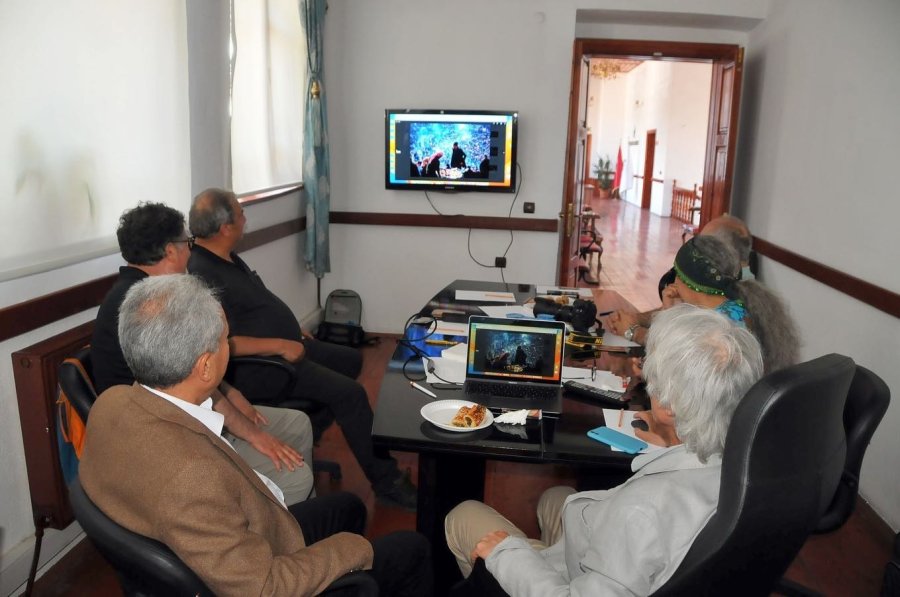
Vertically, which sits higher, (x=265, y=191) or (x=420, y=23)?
(x=420, y=23)

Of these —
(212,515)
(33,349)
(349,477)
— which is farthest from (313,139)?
(212,515)

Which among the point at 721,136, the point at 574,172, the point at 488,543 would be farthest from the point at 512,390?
the point at 721,136

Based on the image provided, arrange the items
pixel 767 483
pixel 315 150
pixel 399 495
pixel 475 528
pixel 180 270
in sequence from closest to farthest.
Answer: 1. pixel 767 483
2. pixel 475 528
3. pixel 180 270
4. pixel 399 495
5. pixel 315 150

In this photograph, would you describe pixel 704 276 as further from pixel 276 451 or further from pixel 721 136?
pixel 721 136

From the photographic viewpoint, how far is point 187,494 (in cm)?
112

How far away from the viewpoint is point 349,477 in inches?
117

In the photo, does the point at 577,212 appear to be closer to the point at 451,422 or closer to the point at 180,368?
the point at 451,422

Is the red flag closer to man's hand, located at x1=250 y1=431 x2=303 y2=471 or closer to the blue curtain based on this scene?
the blue curtain

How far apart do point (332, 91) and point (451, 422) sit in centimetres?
377

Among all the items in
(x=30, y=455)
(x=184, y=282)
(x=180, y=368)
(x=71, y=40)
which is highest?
(x=71, y=40)

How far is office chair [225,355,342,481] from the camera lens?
2.50 m

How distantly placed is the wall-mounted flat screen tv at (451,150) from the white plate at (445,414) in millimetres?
3203

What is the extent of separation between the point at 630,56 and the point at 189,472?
15.9 ft

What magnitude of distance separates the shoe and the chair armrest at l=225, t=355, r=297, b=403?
0.54 m
